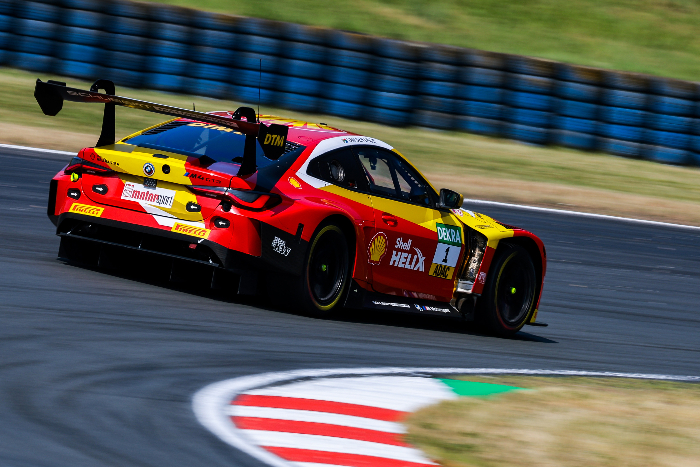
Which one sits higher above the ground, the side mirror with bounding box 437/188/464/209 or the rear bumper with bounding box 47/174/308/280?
the side mirror with bounding box 437/188/464/209

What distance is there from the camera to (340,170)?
7.90 m

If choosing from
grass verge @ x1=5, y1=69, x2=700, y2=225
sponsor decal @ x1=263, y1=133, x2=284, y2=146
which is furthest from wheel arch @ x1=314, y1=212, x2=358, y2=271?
grass verge @ x1=5, y1=69, x2=700, y2=225

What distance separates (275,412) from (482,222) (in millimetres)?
4262

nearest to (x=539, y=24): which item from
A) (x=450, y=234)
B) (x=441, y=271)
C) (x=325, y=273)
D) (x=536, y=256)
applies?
(x=536, y=256)

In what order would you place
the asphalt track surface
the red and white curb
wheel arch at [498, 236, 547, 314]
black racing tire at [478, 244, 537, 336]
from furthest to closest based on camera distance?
wheel arch at [498, 236, 547, 314]
black racing tire at [478, 244, 537, 336]
the red and white curb
the asphalt track surface

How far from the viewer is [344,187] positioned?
7816 millimetres

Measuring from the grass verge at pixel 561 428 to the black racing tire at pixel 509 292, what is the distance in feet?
7.28

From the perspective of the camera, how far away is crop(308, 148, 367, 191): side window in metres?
7.70

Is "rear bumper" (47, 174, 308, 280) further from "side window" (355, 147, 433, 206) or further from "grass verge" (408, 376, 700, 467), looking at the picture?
"grass verge" (408, 376, 700, 467)

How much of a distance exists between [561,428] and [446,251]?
10.7 ft

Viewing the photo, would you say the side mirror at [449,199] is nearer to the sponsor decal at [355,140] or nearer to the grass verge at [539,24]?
the sponsor decal at [355,140]

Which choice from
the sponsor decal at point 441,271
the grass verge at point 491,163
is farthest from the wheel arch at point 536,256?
the grass verge at point 491,163

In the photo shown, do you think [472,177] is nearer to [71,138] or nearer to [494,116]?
[494,116]

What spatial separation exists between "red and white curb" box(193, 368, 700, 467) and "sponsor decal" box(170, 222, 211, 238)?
1567 millimetres
